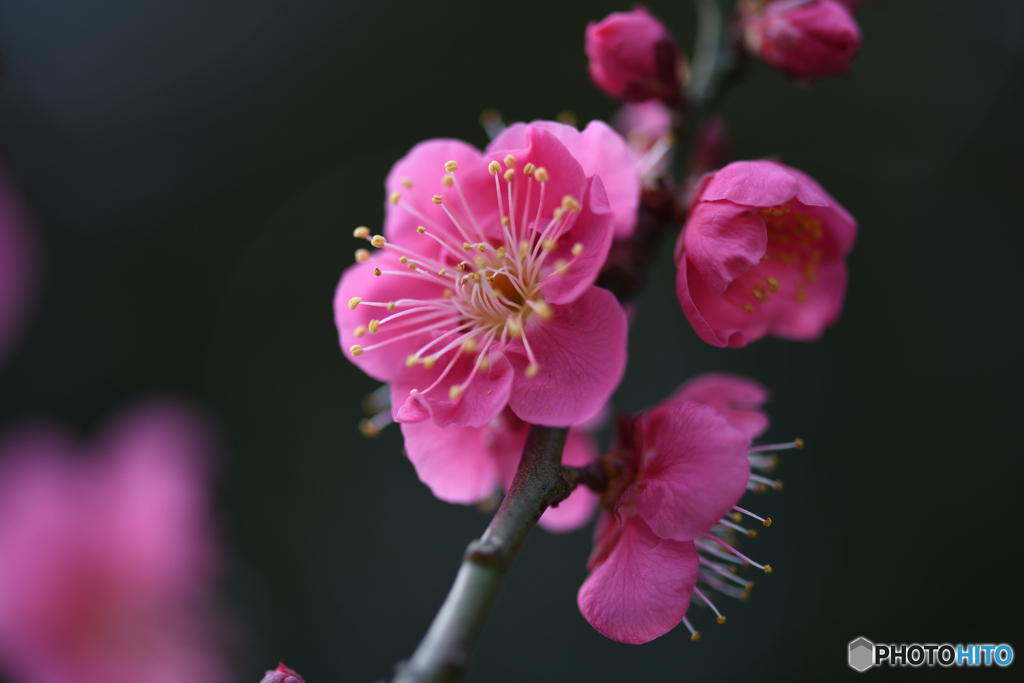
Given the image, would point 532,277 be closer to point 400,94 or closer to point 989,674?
point 989,674

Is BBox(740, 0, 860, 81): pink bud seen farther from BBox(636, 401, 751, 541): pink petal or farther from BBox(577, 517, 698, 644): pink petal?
BBox(577, 517, 698, 644): pink petal

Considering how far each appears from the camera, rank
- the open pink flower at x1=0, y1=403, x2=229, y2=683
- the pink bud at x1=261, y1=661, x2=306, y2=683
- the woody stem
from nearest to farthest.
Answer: the woody stem, the pink bud at x1=261, y1=661, x2=306, y2=683, the open pink flower at x1=0, y1=403, x2=229, y2=683

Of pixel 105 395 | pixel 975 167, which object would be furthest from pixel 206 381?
pixel 975 167

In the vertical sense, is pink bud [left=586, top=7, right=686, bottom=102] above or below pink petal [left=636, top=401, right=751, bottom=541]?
A: above

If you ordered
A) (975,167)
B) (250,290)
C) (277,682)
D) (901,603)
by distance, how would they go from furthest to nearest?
(250,290)
(975,167)
(901,603)
(277,682)

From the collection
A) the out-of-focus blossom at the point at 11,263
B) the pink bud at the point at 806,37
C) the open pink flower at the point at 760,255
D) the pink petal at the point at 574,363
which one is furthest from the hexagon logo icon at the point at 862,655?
the out-of-focus blossom at the point at 11,263

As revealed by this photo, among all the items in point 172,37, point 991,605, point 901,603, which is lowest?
point 991,605

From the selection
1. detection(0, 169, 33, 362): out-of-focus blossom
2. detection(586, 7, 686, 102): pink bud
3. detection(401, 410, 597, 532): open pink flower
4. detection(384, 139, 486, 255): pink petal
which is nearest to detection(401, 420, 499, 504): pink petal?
detection(401, 410, 597, 532): open pink flower
